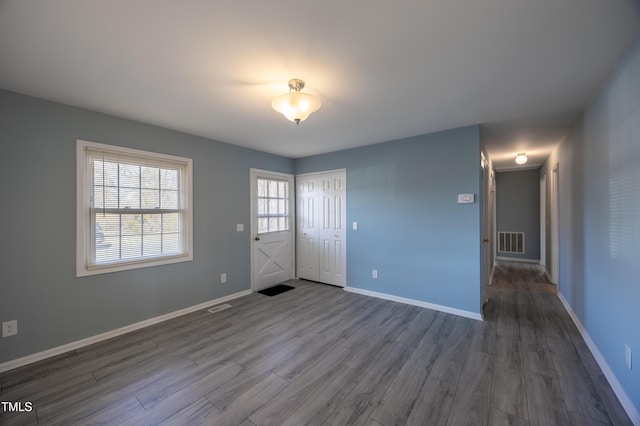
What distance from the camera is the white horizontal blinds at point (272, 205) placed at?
4617mm

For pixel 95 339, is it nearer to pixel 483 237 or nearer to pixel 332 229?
pixel 332 229

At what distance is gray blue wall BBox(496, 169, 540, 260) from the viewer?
6633mm

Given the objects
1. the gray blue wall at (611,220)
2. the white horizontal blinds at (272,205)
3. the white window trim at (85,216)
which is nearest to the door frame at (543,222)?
the gray blue wall at (611,220)

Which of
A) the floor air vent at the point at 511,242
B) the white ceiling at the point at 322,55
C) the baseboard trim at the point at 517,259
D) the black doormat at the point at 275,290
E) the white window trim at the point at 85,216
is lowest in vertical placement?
the black doormat at the point at 275,290

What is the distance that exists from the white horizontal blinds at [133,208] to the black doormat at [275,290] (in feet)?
5.07

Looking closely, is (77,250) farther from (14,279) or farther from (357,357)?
(357,357)

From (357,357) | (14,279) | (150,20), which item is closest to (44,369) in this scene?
(14,279)

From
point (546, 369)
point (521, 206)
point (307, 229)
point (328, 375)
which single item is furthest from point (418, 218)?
point (521, 206)

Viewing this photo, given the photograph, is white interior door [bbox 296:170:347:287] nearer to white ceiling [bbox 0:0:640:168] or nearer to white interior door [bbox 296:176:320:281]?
white interior door [bbox 296:176:320:281]

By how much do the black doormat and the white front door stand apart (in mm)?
101

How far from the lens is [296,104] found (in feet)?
6.67

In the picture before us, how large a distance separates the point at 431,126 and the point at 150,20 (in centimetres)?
309

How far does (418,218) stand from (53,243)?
4280 millimetres

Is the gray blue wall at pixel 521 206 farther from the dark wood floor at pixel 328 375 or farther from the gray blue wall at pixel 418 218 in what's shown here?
the gray blue wall at pixel 418 218
